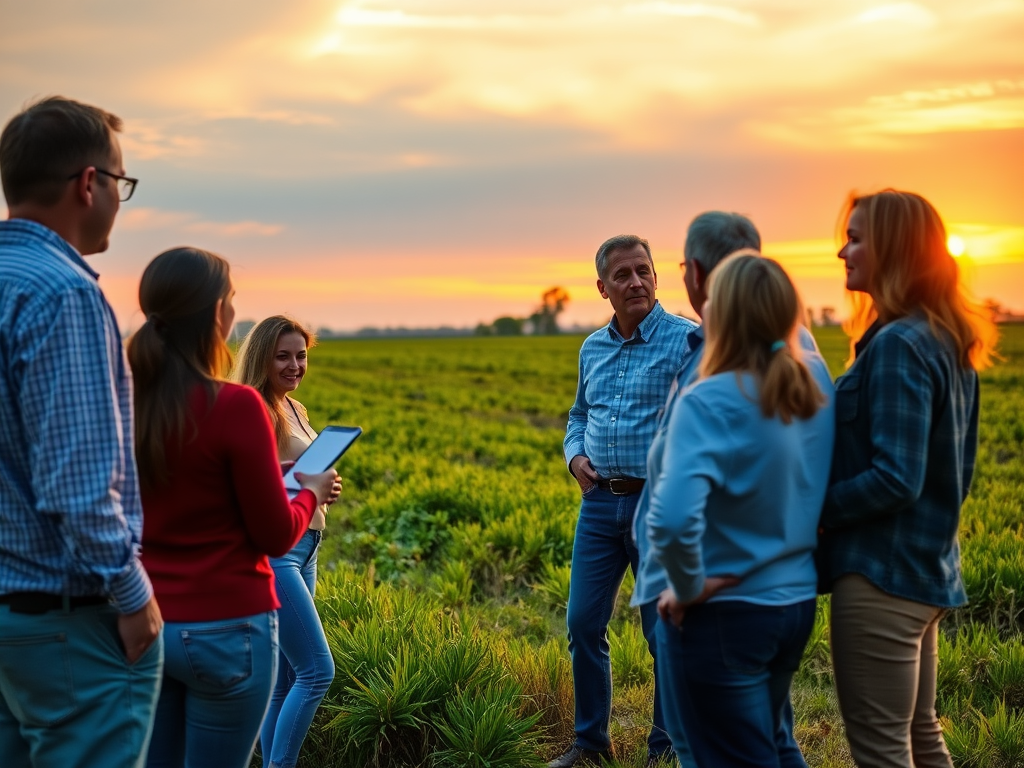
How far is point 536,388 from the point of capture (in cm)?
2802

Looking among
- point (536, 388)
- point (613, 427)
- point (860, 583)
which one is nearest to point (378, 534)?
point (613, 427)

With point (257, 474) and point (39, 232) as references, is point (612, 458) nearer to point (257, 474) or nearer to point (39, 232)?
point (257, 474)

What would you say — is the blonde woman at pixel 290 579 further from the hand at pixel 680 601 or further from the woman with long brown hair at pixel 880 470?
the woman with long brown hair at pixel 880 470

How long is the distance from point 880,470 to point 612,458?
5.65ft

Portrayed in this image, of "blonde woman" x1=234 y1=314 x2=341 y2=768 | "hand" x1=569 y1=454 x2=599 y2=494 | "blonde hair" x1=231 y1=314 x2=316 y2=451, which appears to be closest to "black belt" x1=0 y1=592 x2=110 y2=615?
"blonde woman" x1=234 y1=314 x2=341 y2=768

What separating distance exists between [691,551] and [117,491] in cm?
138

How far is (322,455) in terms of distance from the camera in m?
2.96

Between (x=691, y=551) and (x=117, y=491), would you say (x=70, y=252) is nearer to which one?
(x=117, y=491)

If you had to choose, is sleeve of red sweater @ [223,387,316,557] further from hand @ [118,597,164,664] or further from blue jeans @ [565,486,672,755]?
blue jeans @ [565,486,672,755]

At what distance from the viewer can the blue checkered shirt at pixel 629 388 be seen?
4203mm

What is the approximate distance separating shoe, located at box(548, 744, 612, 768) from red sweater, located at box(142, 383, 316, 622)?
203cm

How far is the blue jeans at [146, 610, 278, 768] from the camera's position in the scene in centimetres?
250

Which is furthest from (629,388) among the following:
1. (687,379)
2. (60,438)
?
(60,438)

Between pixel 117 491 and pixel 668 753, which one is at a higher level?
pixel 117 491
